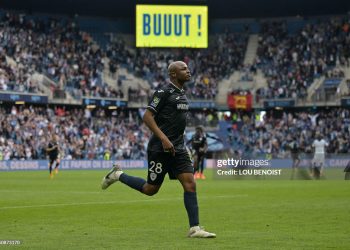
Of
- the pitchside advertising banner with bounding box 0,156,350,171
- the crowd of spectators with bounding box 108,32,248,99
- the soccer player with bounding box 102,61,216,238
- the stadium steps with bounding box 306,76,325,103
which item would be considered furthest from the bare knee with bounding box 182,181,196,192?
the crowd of spectators with bounding box 108,32,248,99

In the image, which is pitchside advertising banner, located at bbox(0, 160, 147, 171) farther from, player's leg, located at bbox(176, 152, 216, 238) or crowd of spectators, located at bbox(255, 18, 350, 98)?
player's leg, located at bbox(176, 152, 216, 238)

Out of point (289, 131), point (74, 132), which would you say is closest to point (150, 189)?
point (74, 132)

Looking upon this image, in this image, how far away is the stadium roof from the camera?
6662 cm

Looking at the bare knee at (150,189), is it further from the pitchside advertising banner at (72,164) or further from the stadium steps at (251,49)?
the stadium steps at (251,49)

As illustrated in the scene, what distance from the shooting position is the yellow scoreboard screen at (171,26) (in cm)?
6303

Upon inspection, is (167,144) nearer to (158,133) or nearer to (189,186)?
(158,133)

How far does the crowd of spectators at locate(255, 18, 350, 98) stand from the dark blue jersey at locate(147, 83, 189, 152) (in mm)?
53504

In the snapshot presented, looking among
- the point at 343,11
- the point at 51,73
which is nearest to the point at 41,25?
the point at 51,73

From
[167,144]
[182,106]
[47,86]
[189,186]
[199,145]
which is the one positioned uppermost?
[47,86]

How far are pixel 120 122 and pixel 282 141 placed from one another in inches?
513

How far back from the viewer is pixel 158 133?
35.9ft
